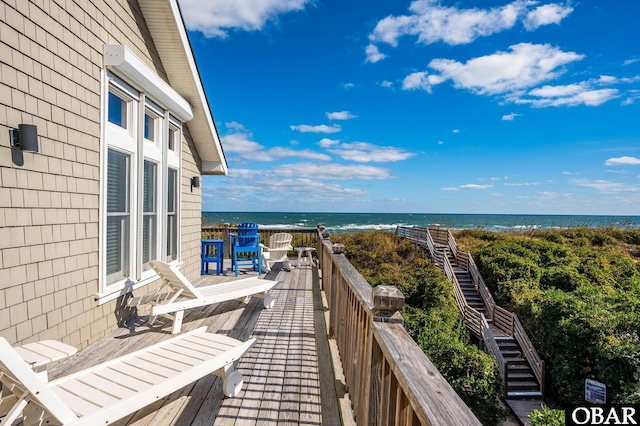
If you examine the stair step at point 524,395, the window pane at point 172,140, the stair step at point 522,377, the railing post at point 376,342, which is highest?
the window pane at point 172,140

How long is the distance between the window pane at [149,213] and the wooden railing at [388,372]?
10.7ft

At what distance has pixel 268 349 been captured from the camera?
12.4 ft

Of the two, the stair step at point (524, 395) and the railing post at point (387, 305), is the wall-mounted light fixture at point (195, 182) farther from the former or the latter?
the stair step at point (524, 395)

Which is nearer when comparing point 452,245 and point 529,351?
point 529,351

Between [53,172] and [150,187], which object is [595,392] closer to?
[150,187]

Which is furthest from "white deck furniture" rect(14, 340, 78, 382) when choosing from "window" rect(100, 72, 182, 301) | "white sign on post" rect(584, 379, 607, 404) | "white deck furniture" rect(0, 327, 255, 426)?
"white sign on post" rect(584, 379, 607, 404)

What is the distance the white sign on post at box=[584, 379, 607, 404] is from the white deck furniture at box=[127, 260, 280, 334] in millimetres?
11341

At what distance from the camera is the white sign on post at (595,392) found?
1091 centimetres

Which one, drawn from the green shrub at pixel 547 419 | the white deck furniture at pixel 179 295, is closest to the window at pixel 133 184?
the white deck furniture at pixel 179 295

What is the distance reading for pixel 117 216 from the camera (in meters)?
4.24

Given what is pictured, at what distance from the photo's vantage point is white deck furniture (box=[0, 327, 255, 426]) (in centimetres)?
170

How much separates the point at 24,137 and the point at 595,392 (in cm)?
1466

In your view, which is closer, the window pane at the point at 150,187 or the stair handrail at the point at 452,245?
the window pane at the point at 150,187

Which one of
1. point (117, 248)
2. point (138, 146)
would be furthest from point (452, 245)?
point (117, 248)
